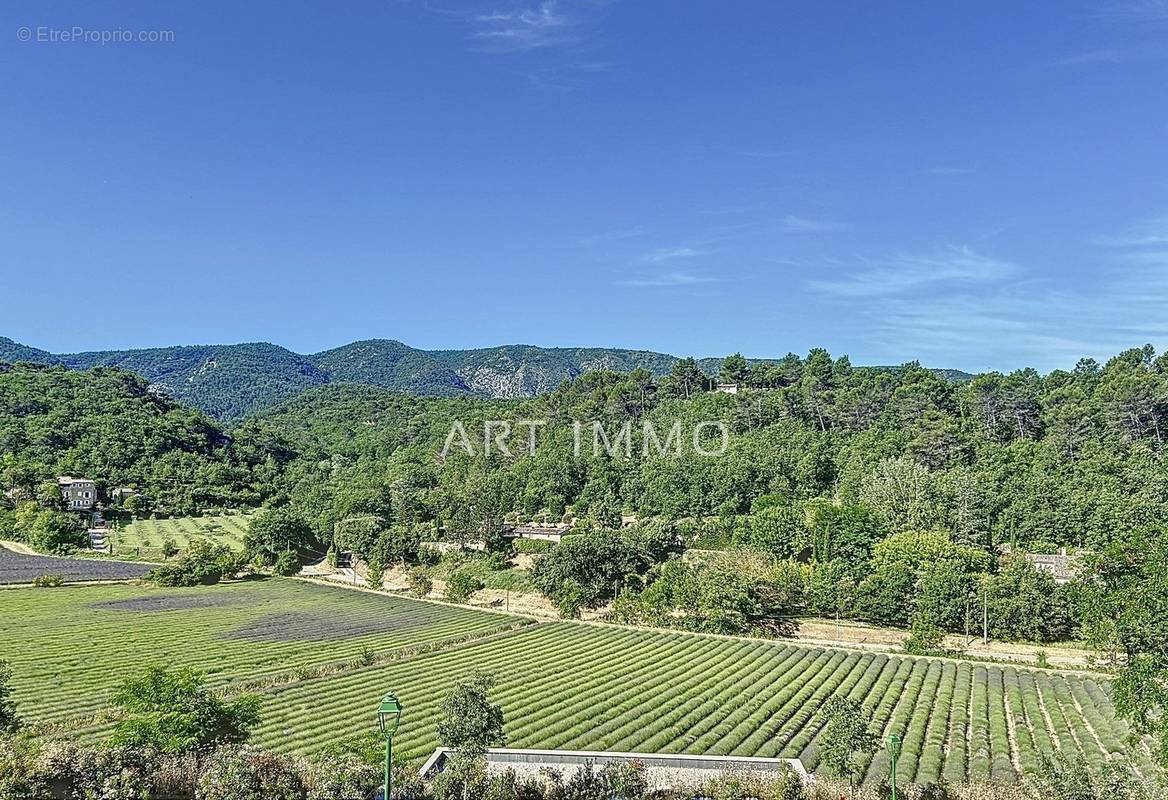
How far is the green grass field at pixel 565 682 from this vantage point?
28609 millimetres

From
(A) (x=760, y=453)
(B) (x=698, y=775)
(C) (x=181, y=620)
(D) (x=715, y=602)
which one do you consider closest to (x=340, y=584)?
(C) (x=181, y=620)

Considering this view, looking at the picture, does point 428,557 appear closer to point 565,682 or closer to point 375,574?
point 375,574

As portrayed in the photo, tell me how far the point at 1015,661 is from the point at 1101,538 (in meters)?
17.8

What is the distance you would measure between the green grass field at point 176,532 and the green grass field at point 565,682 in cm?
2307

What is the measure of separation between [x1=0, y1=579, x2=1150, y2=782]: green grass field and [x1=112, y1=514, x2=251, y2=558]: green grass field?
75.7 ft

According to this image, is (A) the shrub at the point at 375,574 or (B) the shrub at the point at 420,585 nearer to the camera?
(B) the shrub at the point at 420,585

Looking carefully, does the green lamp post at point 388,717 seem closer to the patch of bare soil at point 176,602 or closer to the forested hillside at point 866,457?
the patch of bare soil at point 176,602

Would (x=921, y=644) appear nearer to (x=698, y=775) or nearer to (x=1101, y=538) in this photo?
(x=1101, y=538)

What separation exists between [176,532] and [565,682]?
70.8 m

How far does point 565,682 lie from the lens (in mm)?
37500

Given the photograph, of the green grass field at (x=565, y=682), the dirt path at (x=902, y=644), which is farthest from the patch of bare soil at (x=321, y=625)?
the dirt path at (x=902, y=644)

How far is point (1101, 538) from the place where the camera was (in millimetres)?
54938

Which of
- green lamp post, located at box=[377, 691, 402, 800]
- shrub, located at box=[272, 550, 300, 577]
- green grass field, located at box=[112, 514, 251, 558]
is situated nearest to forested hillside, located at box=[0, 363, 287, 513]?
green grass field, located at box=[112, 514, 251, 558]

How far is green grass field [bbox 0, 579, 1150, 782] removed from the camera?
28.6 meters
